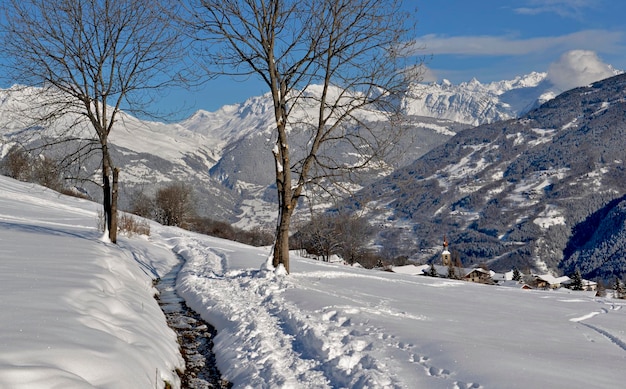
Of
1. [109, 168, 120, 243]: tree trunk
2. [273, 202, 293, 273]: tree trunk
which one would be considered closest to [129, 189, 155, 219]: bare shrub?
[109, 168, 120, 243]: tree trunk

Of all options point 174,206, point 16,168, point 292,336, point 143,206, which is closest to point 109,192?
point 292,336

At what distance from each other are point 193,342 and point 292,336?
95.7 inches

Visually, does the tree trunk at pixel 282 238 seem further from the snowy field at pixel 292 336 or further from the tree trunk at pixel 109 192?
the tree trunk at pixel 109 192

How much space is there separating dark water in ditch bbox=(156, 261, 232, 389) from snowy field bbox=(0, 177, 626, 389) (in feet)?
0.78

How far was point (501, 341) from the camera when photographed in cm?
793

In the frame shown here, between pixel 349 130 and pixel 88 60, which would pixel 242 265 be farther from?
pixel 88 60

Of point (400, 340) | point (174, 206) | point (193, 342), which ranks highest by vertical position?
point (174, 206)

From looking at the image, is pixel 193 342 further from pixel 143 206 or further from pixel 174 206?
pixel 143 206

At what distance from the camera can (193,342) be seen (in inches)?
392

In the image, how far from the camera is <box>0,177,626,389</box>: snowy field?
5.49m

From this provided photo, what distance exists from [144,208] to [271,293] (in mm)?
71409

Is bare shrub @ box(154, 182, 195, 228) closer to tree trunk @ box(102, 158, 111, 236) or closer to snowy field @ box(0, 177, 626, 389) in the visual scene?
tree trunk @ box(102, 158, 111, 236)

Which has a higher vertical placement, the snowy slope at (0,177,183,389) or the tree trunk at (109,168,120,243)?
the tree trunk at (109,168,120,243)

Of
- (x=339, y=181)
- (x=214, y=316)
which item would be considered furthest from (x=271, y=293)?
(x=339, y=181)
